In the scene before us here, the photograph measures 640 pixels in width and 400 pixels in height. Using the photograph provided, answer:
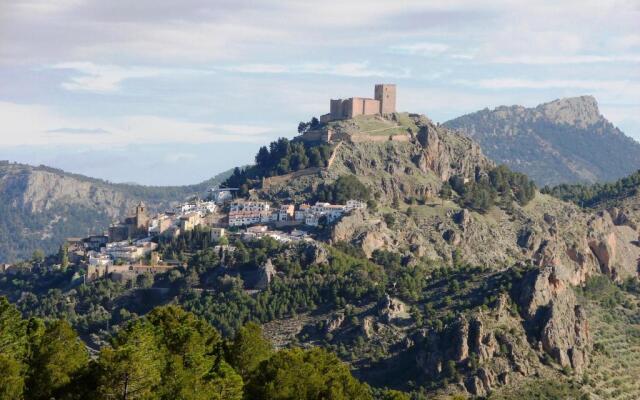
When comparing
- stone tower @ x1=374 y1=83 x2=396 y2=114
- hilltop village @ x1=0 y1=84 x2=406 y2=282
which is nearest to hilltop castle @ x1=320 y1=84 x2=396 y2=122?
stone tower @ x1=374 y1=83 x2=396 y2=114

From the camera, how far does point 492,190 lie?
11100 cm

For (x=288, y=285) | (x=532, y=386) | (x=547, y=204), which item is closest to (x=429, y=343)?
(x=532, y=386)

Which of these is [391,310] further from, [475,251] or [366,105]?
[366,105]

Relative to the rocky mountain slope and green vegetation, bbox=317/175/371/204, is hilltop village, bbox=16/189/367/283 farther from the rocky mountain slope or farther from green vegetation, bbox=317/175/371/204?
the rocky mountain slope

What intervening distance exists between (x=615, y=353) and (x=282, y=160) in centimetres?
3900

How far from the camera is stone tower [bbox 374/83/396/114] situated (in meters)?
116

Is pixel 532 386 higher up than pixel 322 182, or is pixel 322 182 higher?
pixel 322 182

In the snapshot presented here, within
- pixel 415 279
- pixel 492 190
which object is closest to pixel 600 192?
pixel 492 190

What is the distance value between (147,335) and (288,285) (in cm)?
4191

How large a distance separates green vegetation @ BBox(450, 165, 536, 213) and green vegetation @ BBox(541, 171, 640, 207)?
333 inches

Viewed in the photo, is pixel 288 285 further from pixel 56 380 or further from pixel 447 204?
pixel 56 380

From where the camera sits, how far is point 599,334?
81.3 m

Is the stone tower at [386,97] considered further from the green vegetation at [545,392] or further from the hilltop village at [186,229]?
the green vegetation at [545,392]

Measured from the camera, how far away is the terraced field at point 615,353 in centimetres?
7138
